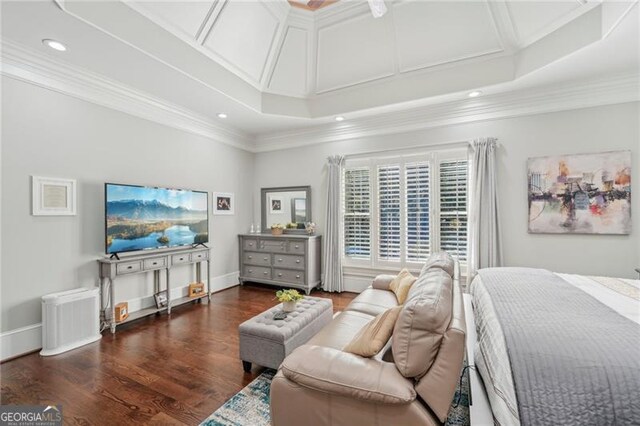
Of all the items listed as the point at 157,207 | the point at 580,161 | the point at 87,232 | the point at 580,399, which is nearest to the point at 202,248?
the point at 157,207

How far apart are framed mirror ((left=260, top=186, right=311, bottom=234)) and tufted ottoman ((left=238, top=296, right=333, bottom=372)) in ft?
9.08

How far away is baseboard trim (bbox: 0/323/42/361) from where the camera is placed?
2695mm

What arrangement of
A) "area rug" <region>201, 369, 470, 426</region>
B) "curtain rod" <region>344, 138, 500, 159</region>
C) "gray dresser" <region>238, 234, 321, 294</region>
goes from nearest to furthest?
"area rug" <region>201, 369, 470, 426</region>
"curtain rod" <region>344, 138, 500, 159</region>
"gray dresser" <region>238, 234, 321, 294</region>

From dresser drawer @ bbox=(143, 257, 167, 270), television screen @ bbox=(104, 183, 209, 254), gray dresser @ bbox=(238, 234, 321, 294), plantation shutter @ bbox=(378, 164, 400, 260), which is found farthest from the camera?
gray dresser @ bbox=(238, 234, 321, 294)

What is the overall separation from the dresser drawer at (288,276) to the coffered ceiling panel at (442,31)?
145 inches

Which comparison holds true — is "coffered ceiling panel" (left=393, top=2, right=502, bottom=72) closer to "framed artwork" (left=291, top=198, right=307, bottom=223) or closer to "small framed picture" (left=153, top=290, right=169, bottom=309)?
"framed artwork" (left=291, top=198, right=307, bottom=223)

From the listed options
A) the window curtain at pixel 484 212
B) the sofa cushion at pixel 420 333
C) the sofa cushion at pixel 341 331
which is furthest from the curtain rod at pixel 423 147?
the sofa cushion at pixel 420 333

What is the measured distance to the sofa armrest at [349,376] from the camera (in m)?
1.33

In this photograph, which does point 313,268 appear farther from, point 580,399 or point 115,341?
point 580,399

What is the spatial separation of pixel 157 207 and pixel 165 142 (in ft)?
3.39

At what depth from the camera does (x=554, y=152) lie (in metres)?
3.64

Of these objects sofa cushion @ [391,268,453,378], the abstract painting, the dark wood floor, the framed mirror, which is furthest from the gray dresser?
sofa cushion @ [391,268,453,378]

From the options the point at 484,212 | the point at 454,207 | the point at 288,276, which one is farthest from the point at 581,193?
the point at 288,276

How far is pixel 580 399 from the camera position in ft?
3.76
